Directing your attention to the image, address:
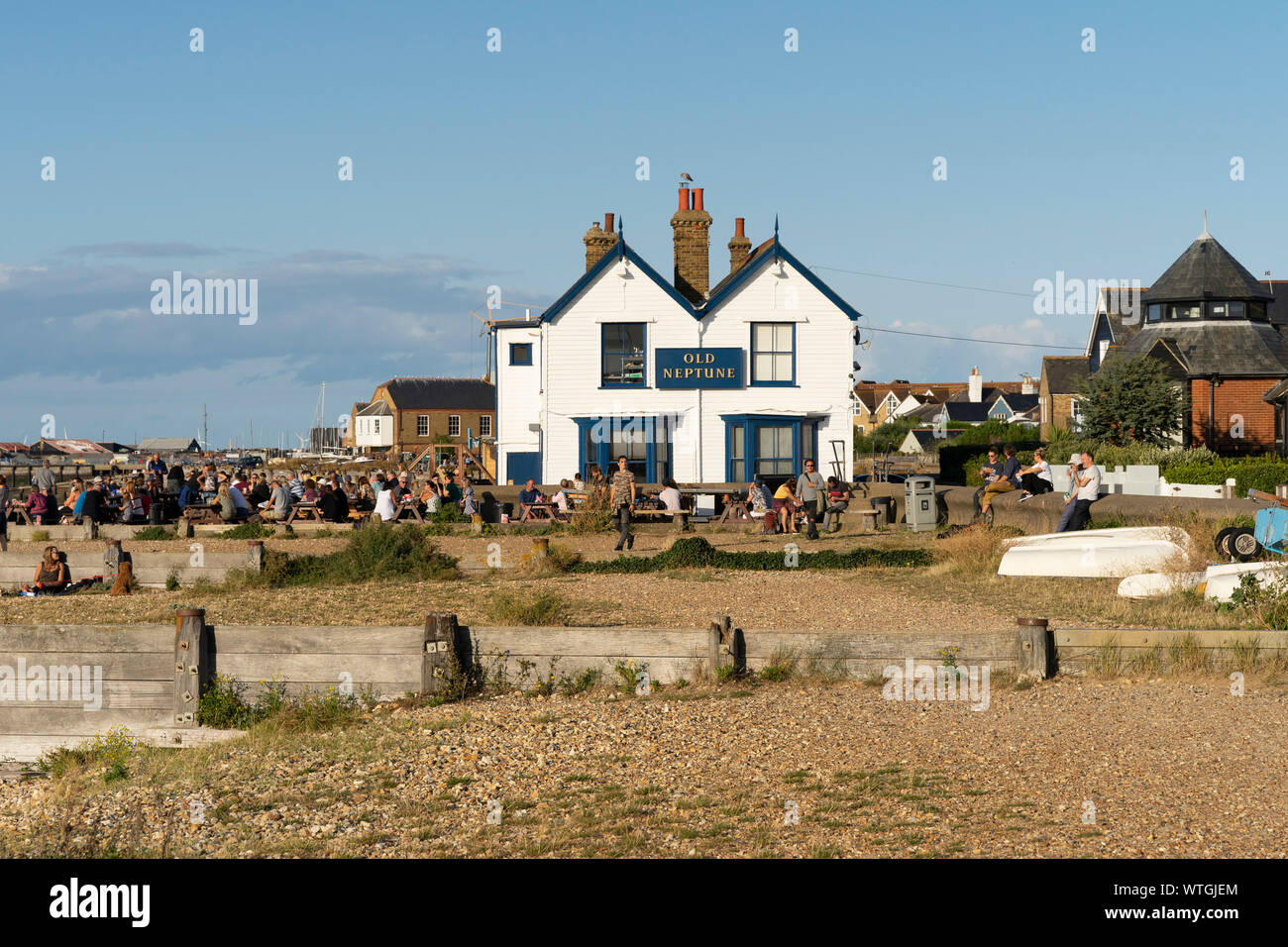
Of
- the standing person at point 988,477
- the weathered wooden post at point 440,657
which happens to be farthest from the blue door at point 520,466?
the weathered wooden post at point 440,657

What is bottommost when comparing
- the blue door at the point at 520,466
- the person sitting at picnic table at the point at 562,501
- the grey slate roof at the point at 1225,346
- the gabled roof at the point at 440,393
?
the person sitting at picnic table at the point at 562,501

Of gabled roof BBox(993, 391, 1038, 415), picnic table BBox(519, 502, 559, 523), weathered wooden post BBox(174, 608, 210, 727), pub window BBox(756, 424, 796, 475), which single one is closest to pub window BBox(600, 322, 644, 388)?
pub window BBox(756, 424, 796, 475)

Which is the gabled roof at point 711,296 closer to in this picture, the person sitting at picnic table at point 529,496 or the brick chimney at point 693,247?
the brick chimney at point 693,247

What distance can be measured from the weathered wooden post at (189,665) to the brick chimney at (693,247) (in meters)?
26.2

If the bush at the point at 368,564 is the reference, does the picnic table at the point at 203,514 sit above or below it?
above

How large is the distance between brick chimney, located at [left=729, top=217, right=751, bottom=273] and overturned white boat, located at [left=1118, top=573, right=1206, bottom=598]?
24.0 metres

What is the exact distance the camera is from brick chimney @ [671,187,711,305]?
1394 inches

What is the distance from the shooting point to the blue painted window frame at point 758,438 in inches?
1324

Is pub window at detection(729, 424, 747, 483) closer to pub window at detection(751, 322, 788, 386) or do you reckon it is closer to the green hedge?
pub window at detection(751, 322, 788, 386)

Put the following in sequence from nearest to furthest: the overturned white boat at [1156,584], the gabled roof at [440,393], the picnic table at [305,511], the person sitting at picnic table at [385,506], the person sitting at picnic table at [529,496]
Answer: the overturned white boat at [1156,584]
the person sitting at picnic table at [385,506]
the picnic table at [305,511]
the person sitting at picnic table at [529,496]
the gabled roof at [440,393]
